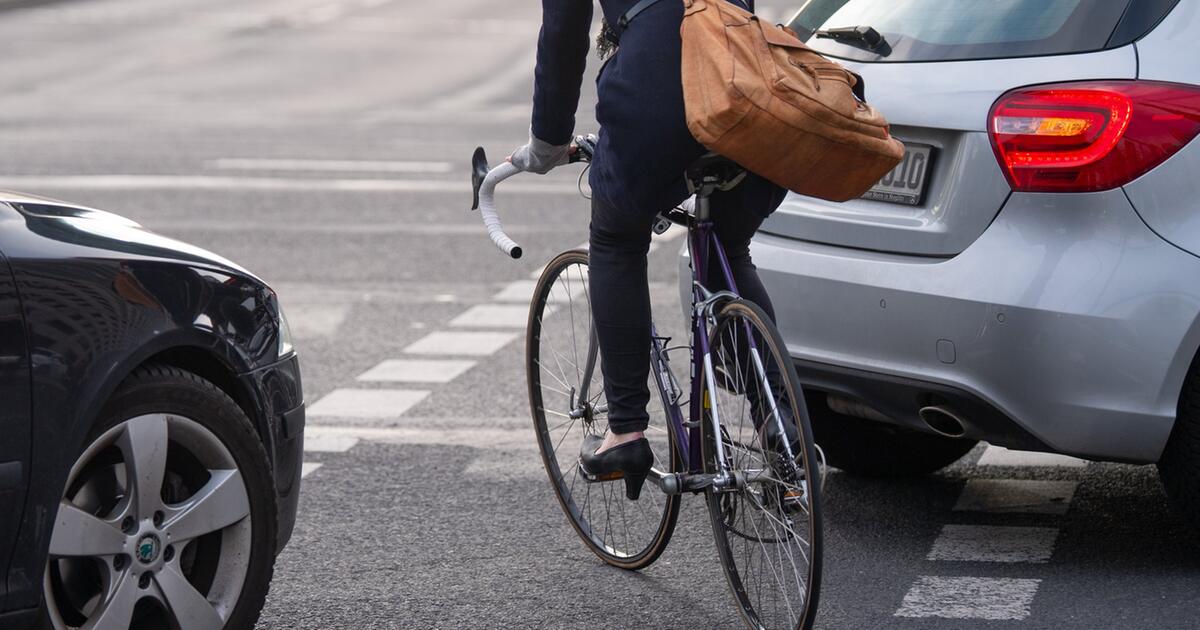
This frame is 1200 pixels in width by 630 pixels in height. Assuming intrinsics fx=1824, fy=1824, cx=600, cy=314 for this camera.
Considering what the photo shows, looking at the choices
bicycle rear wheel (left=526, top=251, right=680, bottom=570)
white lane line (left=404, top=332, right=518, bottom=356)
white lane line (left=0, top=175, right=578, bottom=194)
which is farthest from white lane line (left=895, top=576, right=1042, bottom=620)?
white lane line (left=0, top=175, right=578, bottom=194)

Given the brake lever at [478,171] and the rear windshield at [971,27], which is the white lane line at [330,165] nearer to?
the rear windshield at [971,27]

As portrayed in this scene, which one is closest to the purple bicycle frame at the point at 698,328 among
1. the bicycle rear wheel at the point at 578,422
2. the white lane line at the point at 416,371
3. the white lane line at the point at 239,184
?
the bicycle rear wheel at the point at 578,422

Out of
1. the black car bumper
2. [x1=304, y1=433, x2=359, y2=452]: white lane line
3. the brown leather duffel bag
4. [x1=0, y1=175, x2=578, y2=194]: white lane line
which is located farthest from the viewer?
[x1=0, y1=175, x2=578, y2=194]: white lane line

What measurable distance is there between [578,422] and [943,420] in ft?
3.23

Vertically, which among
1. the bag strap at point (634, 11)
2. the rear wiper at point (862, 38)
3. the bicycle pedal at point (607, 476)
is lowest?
the bicycle pedal at point (607, 476)

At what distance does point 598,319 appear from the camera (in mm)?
4211

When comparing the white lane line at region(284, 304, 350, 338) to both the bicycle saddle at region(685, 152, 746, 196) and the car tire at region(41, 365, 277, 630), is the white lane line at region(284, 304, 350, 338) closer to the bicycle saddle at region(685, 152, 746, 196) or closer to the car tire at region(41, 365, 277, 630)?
the car tire at region(41, 365, 277, 630)

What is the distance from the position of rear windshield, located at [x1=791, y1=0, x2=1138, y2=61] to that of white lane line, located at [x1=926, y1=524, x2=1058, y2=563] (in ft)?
4.20

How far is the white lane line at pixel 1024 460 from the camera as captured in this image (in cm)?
569

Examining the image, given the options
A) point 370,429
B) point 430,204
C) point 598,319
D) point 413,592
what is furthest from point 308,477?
point 430,204

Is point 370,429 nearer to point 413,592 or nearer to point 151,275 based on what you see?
point 413,592

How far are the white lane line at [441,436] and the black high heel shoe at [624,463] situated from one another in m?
1.76

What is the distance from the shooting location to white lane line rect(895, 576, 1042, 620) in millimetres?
4262

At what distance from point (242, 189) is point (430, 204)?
1593 millimetres
